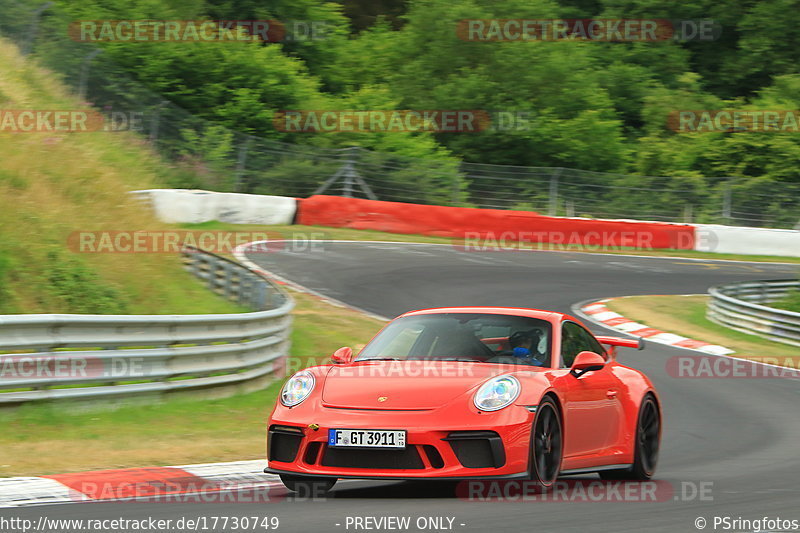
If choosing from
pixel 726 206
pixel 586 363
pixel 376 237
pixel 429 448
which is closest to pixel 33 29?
pixel 376 237

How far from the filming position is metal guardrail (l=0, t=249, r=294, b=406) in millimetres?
9539

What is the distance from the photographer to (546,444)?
7.02 m

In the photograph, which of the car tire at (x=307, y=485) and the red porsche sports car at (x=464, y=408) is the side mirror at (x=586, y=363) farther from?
the car tire at (x=307, y=485)

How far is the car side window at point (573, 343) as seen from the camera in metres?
7.81

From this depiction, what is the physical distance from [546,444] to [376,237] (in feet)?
73.9

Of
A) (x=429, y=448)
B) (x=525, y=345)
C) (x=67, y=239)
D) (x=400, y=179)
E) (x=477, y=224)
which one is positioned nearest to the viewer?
(x=429, y=448)

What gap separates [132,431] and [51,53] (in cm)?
1994

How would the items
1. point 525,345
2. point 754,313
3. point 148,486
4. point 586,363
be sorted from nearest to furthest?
point 148,486 → point 586,363 → point 525,345 → point 754,313

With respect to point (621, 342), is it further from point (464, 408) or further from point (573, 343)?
point (464, 408)

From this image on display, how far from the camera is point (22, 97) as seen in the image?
71.1 feet

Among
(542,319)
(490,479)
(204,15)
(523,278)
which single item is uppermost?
(204,15)

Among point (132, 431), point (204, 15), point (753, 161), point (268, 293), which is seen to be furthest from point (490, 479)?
point (204, 15)

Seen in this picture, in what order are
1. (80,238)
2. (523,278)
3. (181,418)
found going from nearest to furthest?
(181,418), (80,238), (523,278)

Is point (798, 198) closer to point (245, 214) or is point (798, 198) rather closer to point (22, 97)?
point (245, 214)
